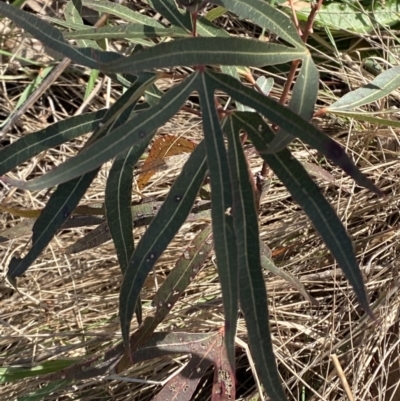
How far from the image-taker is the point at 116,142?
2.29ft

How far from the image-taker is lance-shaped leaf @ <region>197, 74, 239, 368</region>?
2.37 ft

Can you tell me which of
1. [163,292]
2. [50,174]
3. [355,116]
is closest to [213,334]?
[163,292]

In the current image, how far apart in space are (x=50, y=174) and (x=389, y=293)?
0.74 meters

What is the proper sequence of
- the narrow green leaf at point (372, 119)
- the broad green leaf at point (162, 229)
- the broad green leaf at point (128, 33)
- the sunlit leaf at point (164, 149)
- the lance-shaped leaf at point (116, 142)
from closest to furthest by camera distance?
the lance-shaped leaf at point (116, 142), the broad green leaf at point (162, 229), the broad green leaf at point (128, 33), the narrow green leaf at point (372, 119), the sunlit leaf at point (164, 149)

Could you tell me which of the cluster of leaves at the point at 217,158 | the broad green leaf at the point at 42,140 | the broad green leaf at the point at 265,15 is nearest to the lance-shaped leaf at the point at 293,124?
the cluster of leaves at the point at 217,158

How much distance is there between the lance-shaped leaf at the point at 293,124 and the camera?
2.27 feet

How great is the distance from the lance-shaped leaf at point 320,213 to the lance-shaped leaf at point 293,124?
3cm

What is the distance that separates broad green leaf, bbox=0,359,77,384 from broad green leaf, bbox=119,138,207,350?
15.9 inches

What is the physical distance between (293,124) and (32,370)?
69cm

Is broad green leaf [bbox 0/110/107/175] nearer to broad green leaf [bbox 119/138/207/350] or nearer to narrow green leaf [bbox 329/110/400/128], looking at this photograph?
broad green leaf [bbox 119/138/207/350]

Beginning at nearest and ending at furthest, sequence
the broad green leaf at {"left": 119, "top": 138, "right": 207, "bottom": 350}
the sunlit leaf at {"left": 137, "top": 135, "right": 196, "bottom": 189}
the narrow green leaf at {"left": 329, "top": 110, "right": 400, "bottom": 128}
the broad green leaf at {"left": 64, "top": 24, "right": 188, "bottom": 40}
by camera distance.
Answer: the broad green leaf at {"left": 119, "top": 138, "right": 207, "bottom": 350} < the broad green leaf at {"left": 64, "top": 24, "right": 188, "bottom": 40} < the narrow green leaf at {"left": 329, "top": 110, "right": 400, "bottom": 128} < the sunlit leaf at {"left": 137, "top": 135, "right": 196, "bottom": 189}

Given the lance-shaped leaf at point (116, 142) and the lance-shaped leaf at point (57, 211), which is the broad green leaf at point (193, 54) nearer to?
the lance-shaped leaf at point (116, 142)

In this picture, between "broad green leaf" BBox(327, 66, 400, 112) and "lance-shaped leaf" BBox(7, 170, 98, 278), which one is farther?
"broad green leaf" BBox(327, 66, 400, 112)

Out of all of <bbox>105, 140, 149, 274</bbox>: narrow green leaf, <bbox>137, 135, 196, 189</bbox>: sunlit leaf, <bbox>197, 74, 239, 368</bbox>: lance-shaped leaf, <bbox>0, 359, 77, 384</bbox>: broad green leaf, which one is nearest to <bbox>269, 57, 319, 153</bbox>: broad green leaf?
<bbox>197, 74, 239, 368</bbox>: lance-shaped leaf
